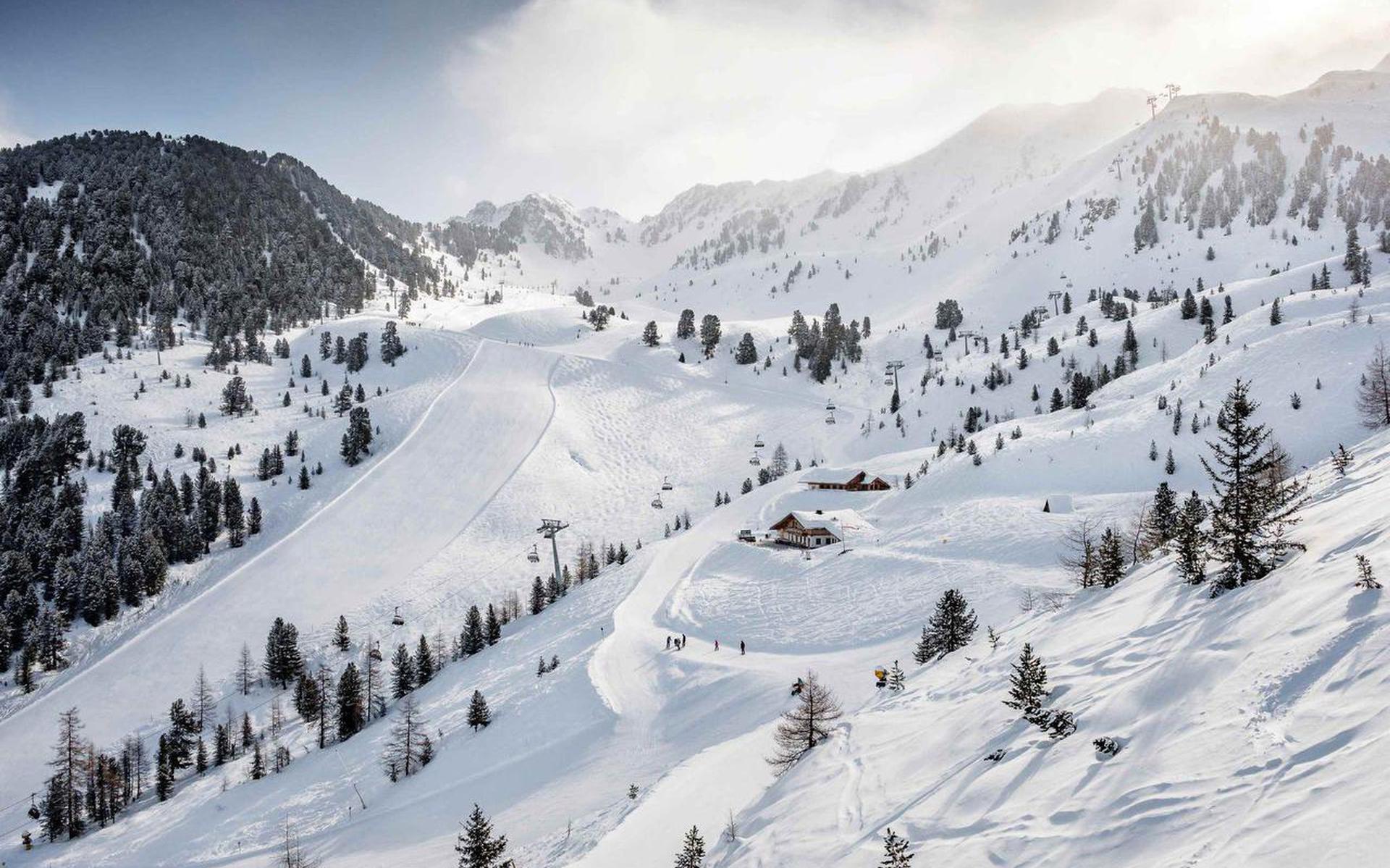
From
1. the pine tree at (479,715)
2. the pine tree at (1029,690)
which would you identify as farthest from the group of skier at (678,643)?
the pine tree at (1029,690)

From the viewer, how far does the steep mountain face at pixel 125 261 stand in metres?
134

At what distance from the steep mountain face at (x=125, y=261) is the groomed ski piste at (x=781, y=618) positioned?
64.3 feet

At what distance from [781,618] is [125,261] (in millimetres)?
186860

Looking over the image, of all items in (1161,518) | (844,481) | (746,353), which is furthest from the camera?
(746,353)

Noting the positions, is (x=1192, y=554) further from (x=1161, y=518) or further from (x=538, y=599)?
(x=538, y=599)

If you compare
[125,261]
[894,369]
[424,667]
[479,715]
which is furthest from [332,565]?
[125,261]

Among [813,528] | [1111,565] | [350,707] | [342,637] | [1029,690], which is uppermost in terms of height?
[1029,690]

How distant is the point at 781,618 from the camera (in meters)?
51.6

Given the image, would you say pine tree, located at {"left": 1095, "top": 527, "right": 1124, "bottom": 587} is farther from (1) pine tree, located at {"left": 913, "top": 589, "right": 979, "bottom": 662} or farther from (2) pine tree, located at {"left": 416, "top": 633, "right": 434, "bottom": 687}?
(2) pine tree, located at {"left": 416, "top": 633, "right": 434, "bottom": 687}

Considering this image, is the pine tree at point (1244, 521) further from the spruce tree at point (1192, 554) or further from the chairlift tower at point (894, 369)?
the chairlift tower at point (894, 369)

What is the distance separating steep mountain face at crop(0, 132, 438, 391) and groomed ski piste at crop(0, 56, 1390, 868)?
19.6m

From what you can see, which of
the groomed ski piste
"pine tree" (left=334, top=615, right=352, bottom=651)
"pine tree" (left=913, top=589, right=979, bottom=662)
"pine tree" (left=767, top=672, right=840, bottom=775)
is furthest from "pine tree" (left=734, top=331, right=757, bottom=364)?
"pine tree" (left=767, top=672, right=840, bottom=775)

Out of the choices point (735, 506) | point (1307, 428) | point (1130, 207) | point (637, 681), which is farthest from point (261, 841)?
point (1130, 207)

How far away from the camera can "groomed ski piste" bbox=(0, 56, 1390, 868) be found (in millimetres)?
11078
